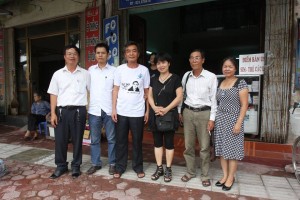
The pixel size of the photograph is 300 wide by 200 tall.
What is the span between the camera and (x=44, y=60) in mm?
8594

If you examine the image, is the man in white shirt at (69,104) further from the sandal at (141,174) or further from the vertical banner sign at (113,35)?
the vertical banner sign at (113,35)

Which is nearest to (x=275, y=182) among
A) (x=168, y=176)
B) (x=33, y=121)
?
(x=168, y=176)

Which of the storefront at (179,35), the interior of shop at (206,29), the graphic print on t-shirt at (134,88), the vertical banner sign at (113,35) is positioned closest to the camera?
the graphic print on t-shirt at (134,88)

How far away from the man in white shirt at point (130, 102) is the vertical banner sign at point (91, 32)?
128 inches

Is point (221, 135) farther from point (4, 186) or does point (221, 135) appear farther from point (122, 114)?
point (4, 186)

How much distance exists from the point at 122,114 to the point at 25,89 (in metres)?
5.91

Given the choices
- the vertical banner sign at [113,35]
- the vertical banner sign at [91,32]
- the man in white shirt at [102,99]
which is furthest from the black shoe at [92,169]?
the vertical banner sign at [91,32]

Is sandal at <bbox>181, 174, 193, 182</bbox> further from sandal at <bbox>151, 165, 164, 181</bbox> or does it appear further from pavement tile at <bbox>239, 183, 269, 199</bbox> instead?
pavement tile at <bbox>239, 183, 269, 199</bbox>

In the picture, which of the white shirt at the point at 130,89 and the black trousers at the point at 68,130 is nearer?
the white shirt at the point at 130,89

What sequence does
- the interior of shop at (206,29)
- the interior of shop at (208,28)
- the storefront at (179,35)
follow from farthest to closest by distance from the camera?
the interior of shop at (208,28) < the interior of shop at (206,29) < the storefront at (179,35)

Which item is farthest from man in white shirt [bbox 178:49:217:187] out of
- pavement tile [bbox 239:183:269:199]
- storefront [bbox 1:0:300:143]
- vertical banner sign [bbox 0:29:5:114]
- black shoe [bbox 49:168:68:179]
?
vertical banner sign [bbox 0:29:5:114]

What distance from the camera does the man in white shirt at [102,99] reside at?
12.4ft

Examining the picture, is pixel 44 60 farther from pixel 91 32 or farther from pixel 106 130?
pixel 106 130

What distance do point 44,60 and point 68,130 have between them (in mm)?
5574
